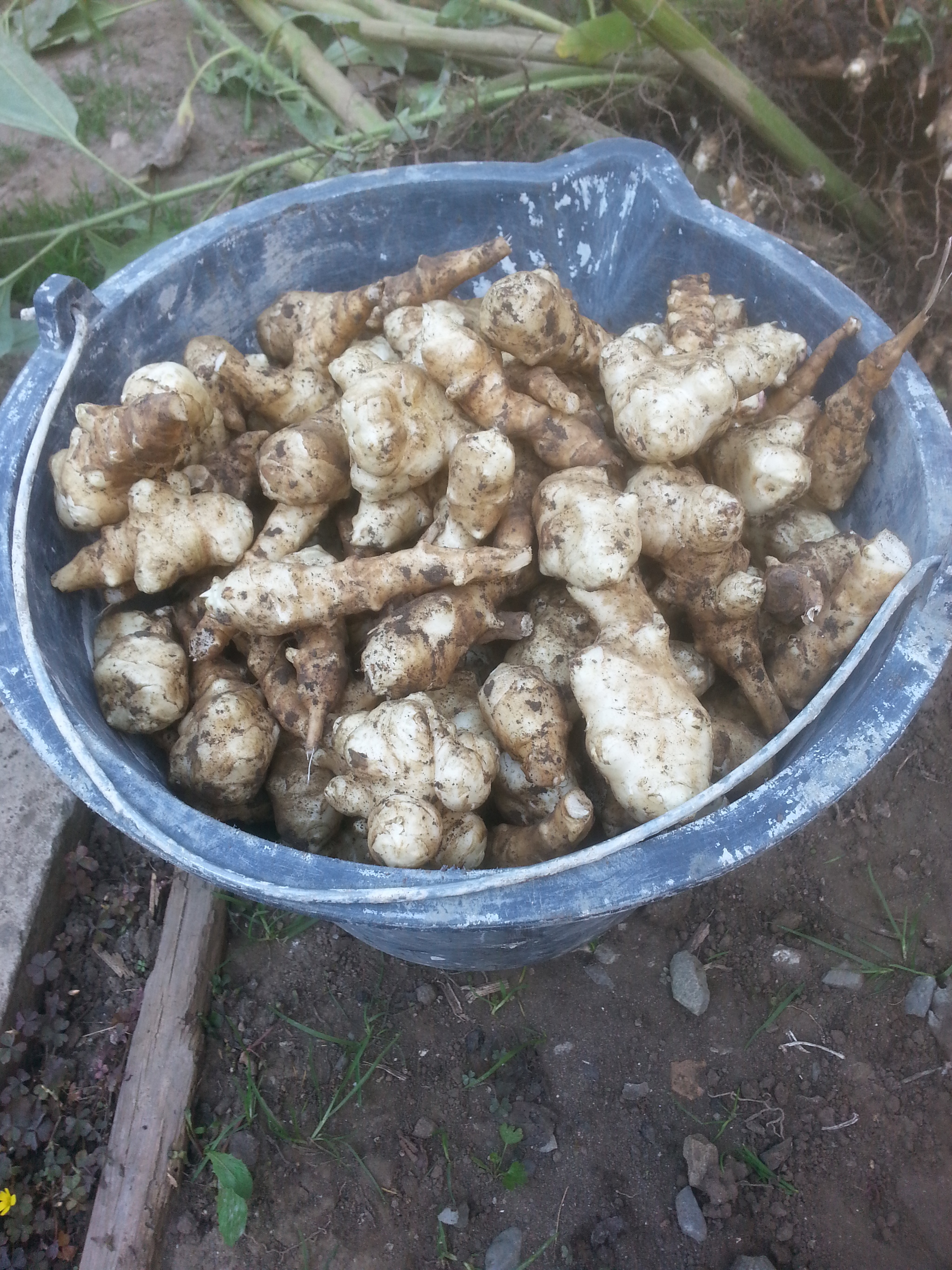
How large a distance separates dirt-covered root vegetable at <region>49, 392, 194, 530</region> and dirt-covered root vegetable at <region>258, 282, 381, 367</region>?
0.28 meters

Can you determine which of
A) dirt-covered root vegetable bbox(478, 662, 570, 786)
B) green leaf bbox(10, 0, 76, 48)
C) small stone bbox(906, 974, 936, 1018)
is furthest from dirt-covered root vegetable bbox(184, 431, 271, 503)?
green leaf bbox(10, 0, 76, 48)

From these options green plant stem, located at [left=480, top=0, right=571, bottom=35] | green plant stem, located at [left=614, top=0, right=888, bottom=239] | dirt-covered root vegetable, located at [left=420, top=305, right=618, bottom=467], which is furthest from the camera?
green plant stem, located at [left=480, top=0, right=571, bottom=35]

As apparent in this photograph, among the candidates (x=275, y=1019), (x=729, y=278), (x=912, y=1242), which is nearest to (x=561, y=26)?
(x=729, y=278)

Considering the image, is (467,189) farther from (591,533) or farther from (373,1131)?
(373,1131)

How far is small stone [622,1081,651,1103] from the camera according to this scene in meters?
1.53

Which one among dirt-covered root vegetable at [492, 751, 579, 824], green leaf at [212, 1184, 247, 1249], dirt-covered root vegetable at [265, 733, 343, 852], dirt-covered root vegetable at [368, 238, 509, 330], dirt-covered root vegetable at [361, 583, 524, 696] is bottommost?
green leaf at [212, 1184, 247, 1249]

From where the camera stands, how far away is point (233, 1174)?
4.75ft

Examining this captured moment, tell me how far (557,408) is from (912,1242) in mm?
1356

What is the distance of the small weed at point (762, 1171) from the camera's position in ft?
4.74

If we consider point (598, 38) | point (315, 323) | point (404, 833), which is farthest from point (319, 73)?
point (404, 833)

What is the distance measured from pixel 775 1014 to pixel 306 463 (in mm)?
1193

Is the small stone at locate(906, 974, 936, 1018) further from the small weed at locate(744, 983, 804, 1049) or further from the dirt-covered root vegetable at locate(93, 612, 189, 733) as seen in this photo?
the dirt-covered root vegetable at locate(93, 612, 189, 733)

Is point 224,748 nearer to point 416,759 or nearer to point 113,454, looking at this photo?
point 416,759

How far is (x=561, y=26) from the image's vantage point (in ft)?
7.40
